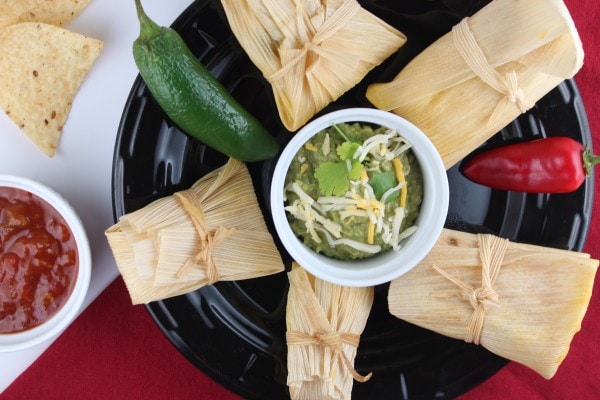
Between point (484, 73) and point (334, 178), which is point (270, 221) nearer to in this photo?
point (334, 178)

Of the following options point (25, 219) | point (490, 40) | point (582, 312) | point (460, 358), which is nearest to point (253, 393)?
point (460, 358)

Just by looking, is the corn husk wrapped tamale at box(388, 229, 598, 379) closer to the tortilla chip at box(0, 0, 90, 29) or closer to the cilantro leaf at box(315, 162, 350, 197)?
the cilantro leaf at box(315, 162, 350, 197)

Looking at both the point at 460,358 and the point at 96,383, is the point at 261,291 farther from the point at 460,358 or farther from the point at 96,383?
A: the point at 96,383

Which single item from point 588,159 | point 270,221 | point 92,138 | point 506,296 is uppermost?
point 92,138

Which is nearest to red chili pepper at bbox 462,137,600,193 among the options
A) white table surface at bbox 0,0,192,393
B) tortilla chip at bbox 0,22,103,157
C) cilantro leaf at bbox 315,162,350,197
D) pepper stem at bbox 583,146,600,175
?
pepper stem at bbox 583,146,600,175

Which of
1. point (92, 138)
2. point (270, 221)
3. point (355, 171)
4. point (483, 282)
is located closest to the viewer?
point (355, 171)

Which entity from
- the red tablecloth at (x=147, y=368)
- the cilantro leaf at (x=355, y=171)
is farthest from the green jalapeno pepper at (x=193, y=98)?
the red tablecloth at (x=147, y=368)

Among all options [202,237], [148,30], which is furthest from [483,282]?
[148,30]

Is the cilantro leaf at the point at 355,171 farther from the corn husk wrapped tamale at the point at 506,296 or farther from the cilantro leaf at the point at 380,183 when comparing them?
the corn husk wrapped tamale at the point at 506,296
